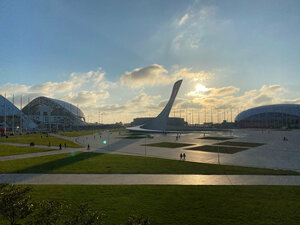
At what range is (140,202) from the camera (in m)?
10.4

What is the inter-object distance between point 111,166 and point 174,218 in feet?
39.0

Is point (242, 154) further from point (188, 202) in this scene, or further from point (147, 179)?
point (188, 202)

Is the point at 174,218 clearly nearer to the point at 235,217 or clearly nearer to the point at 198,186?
the point at 235,217

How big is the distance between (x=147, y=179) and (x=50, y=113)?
13107 cm

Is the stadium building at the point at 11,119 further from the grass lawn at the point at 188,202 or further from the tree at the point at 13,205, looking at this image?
the tree at the point at 13,205

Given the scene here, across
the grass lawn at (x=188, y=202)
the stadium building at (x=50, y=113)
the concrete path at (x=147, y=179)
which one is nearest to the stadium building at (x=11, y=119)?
the stadium building at (x=50, y=113)

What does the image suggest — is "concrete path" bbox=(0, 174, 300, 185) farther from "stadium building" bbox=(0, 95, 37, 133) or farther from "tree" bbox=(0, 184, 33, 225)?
"stadium building" bbox=(0, 95, 37, 133)

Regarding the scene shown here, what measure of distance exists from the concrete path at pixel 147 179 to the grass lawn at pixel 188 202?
101cm

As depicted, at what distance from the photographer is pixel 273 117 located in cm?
13938

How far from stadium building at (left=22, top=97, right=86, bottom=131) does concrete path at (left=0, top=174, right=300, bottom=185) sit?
11725 cm


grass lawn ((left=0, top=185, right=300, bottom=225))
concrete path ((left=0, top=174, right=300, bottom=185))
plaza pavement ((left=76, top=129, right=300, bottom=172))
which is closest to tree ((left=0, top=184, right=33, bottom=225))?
grass lawn ((left=0, top=185, right=300, bottom=225))

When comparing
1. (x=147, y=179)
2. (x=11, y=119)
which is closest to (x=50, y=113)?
(x=11, y=119)

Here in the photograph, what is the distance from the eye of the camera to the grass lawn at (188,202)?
867 cm

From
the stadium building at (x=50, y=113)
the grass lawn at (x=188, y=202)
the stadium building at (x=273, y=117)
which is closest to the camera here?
the grass lawn at (x=188, y=202)
